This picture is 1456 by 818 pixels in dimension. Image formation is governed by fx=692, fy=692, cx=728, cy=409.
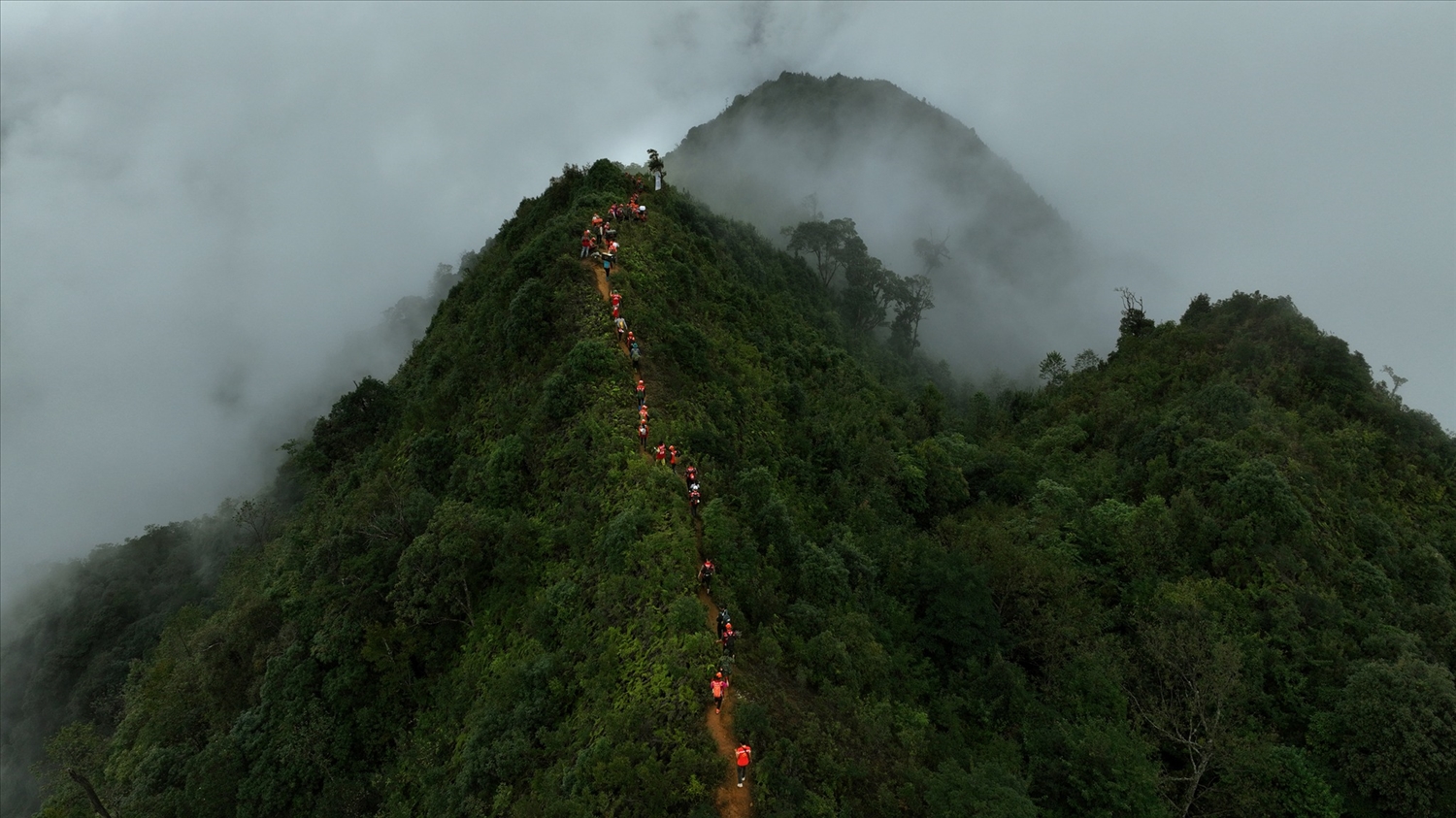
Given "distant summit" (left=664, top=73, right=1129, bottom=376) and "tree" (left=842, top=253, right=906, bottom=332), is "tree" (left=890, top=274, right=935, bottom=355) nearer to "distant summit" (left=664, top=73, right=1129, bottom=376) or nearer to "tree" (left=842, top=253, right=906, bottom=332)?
"tree" (left=842, top=253, right=906, bottom=332)

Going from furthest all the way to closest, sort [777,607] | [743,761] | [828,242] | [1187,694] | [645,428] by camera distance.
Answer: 1. [828,242]
2. [1187,694]
3. [645,428]
4. [777,607]
5. [743,761]

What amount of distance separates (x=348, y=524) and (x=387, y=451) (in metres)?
6.67

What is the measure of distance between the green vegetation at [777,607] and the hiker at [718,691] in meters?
0.51

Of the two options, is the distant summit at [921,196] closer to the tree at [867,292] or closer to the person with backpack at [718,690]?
the tree at [867,292]

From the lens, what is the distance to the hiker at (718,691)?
56.9 ft

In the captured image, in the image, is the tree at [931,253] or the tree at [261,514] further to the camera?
the tree at [931,253]

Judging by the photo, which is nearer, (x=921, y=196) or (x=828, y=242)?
(x=828, y=242)

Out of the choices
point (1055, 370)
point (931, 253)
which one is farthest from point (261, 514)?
point (931, 253)

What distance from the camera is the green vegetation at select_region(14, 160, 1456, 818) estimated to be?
19.5m

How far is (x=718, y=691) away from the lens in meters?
17.3

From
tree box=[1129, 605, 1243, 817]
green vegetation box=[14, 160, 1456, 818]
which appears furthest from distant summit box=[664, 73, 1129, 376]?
tree box=[1129, 605, 1243, 817]

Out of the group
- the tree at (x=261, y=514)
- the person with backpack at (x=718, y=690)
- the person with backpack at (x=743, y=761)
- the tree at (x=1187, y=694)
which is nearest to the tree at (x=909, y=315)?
the tree at (x=1187, y=694)

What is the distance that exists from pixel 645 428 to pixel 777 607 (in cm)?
811

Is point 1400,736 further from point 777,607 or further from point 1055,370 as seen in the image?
point 1055,370
